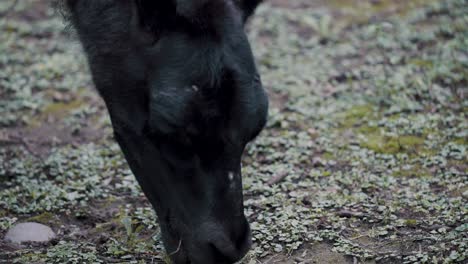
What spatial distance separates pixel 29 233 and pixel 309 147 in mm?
2482

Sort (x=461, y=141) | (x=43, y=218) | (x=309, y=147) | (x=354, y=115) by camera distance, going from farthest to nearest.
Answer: (x=354, y=115), (x=309, y=147), (x=461, y=141), (x=43, y=218)

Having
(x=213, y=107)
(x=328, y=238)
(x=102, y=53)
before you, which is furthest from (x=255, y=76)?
(x=328, y=238)

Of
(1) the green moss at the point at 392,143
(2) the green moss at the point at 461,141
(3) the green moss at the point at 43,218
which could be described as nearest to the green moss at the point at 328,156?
(1) the green moss at the point at 392,143

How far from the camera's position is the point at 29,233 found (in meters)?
5.30

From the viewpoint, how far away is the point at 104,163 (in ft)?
21.4

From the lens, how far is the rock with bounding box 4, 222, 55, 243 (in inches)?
207

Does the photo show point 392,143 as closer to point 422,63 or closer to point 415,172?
point 415,172

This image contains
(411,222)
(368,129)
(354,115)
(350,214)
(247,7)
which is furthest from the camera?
(354,115)

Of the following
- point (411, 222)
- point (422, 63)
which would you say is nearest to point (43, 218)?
point (411, 222)

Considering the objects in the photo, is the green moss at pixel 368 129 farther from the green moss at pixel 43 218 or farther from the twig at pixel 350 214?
the green moss at pixel 43 218

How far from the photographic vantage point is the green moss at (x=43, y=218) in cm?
553

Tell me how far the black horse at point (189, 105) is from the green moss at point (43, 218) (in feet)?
4.36

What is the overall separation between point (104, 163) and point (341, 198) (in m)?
2.03

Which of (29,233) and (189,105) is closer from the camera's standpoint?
(189,105)
